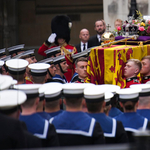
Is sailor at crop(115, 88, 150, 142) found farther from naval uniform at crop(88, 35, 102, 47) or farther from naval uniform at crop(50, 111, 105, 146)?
naval uniform at crop(88, 35, 102, 47)

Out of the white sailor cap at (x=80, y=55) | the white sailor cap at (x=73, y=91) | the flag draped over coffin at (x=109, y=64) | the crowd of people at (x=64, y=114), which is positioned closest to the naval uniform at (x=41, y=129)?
the crowd of people at (x=64, y=114)

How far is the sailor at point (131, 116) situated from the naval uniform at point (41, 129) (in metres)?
0.88

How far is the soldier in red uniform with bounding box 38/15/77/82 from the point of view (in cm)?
801

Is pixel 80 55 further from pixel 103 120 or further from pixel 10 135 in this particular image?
pixel 10 135

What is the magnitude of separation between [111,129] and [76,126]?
418 mm

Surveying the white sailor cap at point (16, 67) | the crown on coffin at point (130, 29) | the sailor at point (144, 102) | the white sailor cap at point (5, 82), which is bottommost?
the sailor at point (144, 102)

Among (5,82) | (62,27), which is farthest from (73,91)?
(62,27)

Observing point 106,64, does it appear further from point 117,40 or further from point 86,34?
point 86,34

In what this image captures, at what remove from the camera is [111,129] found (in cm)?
370

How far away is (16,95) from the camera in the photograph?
2854 mm

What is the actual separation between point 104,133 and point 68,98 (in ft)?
1.59

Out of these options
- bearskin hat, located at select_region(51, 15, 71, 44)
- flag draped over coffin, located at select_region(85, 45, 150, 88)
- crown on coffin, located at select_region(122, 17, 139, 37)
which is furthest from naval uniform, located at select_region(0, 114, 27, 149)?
bearskin hat, located at select_region(51, 15, 71, 44)

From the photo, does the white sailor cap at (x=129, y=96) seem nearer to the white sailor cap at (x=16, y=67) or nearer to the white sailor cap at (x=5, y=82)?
the white sailor cap at (x=16, y=67)

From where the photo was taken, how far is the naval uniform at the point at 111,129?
12.1 ft
